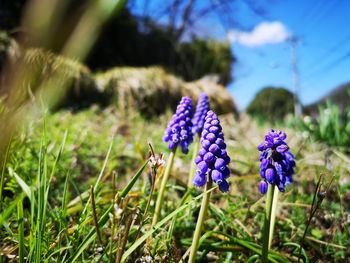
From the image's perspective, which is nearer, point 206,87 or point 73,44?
point 73,44

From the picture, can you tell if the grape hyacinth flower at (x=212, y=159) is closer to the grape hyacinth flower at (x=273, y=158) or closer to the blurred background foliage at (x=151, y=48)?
the grape hyacinth flower at (x=273, y=158)

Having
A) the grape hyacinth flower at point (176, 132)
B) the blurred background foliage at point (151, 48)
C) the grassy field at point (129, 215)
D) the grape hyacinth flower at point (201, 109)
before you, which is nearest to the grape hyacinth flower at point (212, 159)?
the grassy field at point (129, 215)

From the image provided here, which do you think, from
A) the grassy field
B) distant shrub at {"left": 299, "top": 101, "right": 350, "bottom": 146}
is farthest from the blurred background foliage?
the grassy field

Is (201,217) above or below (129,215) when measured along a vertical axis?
above

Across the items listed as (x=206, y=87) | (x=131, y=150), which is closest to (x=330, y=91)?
(x=206, y=87)

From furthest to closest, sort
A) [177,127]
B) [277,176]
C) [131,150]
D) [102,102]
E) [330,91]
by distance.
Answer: [330,91], [102,102], [131,150], [177,127], [277,176]

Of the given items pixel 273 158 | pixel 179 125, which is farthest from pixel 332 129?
pixel 273 158

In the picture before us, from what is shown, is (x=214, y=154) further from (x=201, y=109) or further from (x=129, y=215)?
(x=201, y=109)

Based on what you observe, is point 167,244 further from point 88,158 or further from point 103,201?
point 88,158
